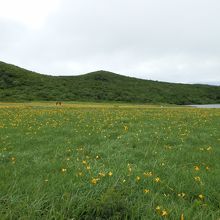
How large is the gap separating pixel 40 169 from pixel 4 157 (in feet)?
5.29

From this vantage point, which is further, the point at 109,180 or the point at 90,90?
the point at 90,90

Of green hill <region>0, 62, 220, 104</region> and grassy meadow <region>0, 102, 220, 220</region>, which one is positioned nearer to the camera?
grassy meadow <region>0, 102, 220, 220</region>

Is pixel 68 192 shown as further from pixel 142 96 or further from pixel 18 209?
pixel 142 96

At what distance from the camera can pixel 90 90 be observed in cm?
12775

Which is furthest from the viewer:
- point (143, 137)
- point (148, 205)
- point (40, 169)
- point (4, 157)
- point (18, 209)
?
point (143, 137)

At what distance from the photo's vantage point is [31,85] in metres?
A: 114

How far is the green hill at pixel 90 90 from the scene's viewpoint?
337ft

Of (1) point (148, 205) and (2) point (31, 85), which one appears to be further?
(2) point (31, 85)

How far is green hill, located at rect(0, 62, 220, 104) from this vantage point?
102631mm

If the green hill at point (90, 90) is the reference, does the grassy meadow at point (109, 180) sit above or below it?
below

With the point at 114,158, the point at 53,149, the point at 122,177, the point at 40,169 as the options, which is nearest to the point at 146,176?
the point at 122,177

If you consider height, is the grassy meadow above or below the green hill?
below

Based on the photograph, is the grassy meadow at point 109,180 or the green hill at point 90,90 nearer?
the grassy meadow at point 109,180

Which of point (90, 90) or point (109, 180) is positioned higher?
point (90, 90)
